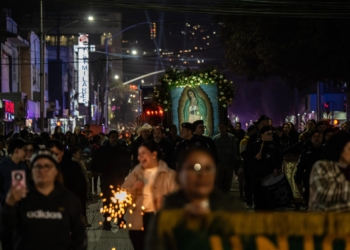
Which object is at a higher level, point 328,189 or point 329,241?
point 328,189

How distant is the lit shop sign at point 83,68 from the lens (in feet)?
255

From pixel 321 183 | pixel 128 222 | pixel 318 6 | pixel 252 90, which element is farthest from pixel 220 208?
pixel 252 90

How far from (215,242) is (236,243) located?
15cm

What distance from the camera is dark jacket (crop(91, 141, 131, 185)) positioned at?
13.8 m

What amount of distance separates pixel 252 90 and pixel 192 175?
75.7 m

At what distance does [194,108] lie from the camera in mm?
23578

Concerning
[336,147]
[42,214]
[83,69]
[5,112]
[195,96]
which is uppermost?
[83,69]

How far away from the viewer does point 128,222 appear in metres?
8.37

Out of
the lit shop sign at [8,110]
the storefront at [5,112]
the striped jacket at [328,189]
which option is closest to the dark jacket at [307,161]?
the striped jacket at [328,189]

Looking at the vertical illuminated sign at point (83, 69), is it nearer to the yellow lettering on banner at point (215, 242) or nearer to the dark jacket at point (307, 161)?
the dark jacket at point (307, 161)

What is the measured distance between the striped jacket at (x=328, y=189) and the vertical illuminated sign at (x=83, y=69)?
230 ft

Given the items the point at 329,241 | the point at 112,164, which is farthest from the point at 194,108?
the point at 329,241

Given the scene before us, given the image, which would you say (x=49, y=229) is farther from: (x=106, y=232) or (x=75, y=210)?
(x=106, y=232)

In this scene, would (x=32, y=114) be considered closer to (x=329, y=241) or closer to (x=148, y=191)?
(x=148, y=191)
